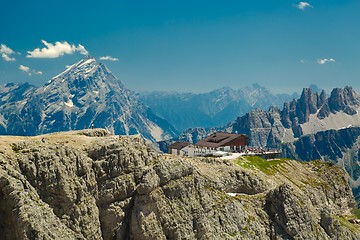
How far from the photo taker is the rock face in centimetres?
5153

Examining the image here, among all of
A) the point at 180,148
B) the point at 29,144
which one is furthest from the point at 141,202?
the point at 180,148

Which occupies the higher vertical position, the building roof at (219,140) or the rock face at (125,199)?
the building roof at (219,140)

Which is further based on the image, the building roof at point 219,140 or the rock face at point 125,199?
the building roof at point 219,140

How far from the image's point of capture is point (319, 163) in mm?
173500

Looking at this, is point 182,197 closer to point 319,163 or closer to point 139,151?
point 139,151

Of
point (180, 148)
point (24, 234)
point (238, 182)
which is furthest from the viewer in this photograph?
point (180, 148)

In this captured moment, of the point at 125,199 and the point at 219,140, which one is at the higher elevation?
the point at 219,140

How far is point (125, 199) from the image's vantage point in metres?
65.8

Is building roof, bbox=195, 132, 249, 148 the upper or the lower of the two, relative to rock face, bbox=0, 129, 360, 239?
upper

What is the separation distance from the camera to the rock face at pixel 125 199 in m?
51.5

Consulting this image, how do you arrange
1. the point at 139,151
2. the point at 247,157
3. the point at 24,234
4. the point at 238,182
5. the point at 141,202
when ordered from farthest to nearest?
the point at 247,157 < the point at 238,182 < the point at 139,151 < the point at 141,202 < the point at 24,234

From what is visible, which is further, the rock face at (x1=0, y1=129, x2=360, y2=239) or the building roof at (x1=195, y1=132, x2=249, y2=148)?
the building roof at (x1=195, y1=132, x2=249, y2=148)

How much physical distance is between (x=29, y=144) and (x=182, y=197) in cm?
2793

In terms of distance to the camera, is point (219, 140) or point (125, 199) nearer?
point (125, 199)
